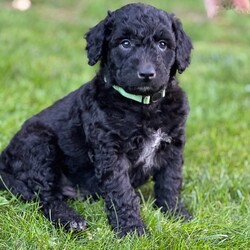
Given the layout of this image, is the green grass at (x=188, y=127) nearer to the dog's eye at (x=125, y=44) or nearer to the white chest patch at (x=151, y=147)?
the white chest patch at (x=151, y=147)

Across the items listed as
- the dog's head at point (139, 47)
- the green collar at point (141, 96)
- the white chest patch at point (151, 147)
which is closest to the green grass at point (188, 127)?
the white chest patch at point (151, 147)

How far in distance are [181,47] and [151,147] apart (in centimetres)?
74

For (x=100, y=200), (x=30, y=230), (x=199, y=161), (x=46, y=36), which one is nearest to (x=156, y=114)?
(x=100, y=200)

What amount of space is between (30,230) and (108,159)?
0.73 m

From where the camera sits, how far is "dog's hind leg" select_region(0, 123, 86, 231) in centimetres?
434

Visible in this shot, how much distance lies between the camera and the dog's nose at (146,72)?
3824 millimetres

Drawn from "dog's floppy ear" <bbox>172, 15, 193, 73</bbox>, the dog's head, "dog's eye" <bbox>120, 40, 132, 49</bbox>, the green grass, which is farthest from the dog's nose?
the green grass

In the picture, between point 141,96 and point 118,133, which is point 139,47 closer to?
point 141,96

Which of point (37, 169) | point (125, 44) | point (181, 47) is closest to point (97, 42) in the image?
point (125, 44)

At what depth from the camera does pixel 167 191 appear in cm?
447

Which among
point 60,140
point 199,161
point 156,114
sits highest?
point 156,114

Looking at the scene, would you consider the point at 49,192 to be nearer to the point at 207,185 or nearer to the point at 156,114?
the point at 156,114

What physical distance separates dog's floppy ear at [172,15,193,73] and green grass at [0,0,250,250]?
105 cm

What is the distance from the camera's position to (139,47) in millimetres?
3992
